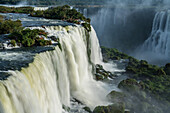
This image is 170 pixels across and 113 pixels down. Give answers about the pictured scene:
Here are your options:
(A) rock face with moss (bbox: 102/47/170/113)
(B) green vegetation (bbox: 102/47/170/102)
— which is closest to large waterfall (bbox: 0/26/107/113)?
(A) rock face with moss (bbox: 102/47/170/113)

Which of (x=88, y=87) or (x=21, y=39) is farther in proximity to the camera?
(x=88, y=87)

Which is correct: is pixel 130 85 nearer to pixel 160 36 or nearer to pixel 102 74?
pixel 102 74

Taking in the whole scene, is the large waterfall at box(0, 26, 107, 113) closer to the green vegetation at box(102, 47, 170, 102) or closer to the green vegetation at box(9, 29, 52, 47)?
the green vegetation at box(9, 29, 52, 47)

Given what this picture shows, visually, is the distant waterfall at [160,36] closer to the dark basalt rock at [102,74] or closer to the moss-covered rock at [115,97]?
the dark basalt rock at [102,74]

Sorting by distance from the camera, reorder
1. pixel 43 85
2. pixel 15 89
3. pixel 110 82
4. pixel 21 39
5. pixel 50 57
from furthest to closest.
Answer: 1. pixel 110 82
2. pixel 21 39
3. pixel 50 57
4. pixel 43 85
5. pixel 15 89

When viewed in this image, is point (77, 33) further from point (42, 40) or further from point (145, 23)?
point (145, 23)

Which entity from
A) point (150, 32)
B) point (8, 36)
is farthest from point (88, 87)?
point (150, 32)
